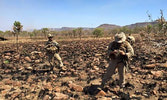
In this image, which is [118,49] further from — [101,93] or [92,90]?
[92,90]

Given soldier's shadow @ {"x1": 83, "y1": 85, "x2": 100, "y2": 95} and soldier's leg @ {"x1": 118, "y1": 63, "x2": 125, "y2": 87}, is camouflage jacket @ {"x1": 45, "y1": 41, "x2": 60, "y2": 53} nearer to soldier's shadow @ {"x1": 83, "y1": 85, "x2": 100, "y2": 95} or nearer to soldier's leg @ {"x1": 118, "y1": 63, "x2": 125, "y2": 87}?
soldier's shadow @ {"x1": 83, "y1": 85, "x2": 100, "y2": 95}

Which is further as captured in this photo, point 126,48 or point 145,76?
point 145,76

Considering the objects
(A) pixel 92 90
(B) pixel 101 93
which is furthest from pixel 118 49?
(A) pixel 92 90

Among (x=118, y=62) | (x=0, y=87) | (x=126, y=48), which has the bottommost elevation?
(x=0, y=87)

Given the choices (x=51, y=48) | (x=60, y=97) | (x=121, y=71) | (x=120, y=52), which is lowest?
(x=60, y=97)

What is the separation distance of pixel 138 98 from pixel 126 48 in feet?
5.19

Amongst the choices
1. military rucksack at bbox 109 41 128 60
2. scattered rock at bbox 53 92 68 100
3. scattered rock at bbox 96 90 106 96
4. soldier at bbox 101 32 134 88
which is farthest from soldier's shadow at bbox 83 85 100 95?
military rucksack at bbox 109 41 128 60

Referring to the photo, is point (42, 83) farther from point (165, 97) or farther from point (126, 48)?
point (165, 97)

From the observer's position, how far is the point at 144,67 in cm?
743

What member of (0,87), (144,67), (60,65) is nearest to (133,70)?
(144,67)

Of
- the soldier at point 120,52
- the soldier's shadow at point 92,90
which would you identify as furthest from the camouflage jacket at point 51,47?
the soldier at point 120,52

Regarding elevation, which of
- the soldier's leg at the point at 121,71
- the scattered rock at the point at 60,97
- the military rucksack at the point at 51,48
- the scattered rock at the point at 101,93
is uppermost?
the military rucksack at the point at 51,48

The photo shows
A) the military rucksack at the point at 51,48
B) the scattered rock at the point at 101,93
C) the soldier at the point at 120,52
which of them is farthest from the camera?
the military rucksack at the point at 51,48

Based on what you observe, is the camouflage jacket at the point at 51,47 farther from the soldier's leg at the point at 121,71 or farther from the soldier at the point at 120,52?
the soldier's leg at the point at 121,71
